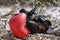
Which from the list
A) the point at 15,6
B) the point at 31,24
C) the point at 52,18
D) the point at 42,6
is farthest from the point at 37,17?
the point at 15,6

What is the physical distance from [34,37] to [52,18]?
604mm

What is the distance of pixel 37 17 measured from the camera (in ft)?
7.46

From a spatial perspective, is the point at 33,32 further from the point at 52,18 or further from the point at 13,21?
the point at 52,18

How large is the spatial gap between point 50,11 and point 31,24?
1028mm

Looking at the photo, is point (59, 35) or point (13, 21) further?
point (59, 35)

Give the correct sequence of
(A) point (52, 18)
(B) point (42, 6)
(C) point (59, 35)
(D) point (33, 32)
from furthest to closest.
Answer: (B) point (42, 6) < (A) point (52, 18) < (C) point (59, 35) < (D) point (33, 32)

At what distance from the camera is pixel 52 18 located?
2904mm

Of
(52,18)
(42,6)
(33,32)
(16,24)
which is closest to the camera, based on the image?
(16,24)

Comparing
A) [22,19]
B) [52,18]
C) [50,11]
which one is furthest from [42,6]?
[22,19]

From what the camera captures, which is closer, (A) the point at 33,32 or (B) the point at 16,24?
(B) the point at 16,24

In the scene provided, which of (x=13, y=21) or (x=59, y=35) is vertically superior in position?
(x=13, y=21)

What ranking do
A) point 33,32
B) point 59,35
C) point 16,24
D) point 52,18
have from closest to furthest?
point 16,24, point 33,32, point 59,35, point 52,18

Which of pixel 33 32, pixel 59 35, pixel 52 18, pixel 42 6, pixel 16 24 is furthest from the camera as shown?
pixel 42 6

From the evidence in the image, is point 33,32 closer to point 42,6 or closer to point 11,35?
point 11,35
